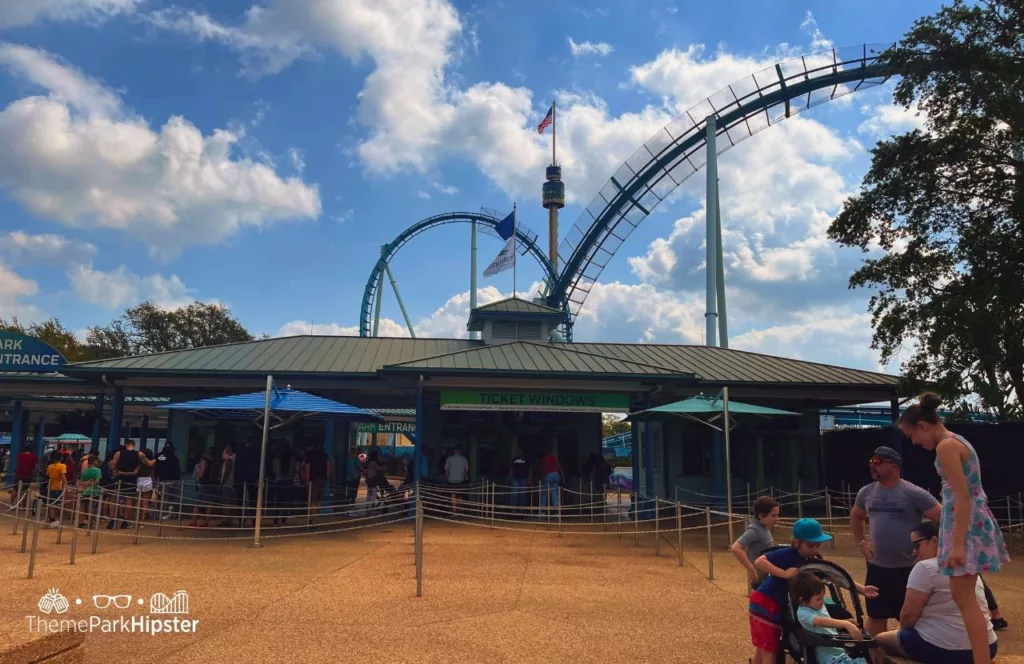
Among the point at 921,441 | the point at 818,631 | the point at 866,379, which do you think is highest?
the point at 866,379

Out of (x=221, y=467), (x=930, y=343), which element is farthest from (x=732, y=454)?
(x=221, y=467)

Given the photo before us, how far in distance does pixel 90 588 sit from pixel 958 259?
45.6ft

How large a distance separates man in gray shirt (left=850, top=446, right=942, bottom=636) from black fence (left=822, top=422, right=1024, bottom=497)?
11.4 metres

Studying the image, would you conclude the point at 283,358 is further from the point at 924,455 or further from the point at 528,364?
the point at 924,455

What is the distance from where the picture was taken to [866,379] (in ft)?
51.4

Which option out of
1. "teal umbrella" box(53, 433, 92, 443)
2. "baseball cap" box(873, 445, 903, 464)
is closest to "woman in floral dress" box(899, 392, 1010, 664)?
"baseball cap" box(873, 445, 903, 464)

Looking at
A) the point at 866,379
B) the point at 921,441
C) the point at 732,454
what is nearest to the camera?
the point at 921,441

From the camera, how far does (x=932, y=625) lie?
13.1ft

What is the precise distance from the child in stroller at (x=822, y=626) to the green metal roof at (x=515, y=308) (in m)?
15.9

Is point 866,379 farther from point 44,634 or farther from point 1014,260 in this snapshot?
point 44,634

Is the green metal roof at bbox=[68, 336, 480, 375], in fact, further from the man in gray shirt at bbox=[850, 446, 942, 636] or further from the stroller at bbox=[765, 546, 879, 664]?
the stroller at bbox=[765, 546, 879, 664]

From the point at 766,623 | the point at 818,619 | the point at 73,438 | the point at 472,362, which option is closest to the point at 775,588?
the point at 766,623

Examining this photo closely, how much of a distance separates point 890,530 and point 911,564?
10.2 inches

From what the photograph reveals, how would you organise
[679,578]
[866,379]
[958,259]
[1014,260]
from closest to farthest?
[679,578] → [1014,260] → [958,259] → [866,379]
